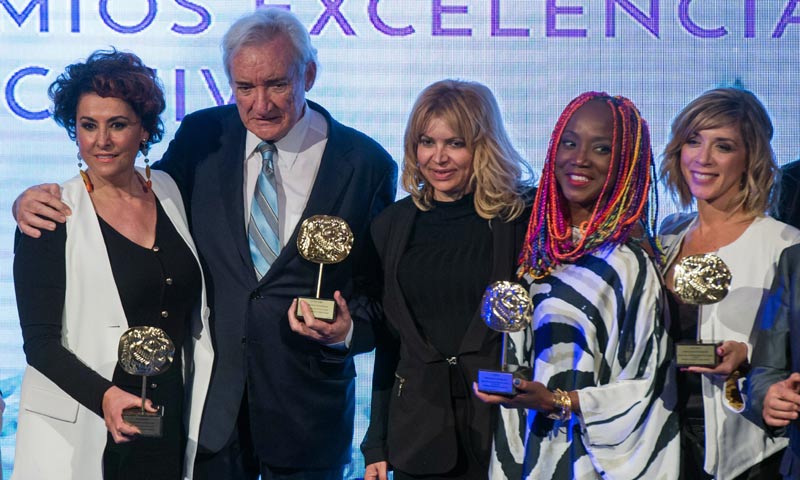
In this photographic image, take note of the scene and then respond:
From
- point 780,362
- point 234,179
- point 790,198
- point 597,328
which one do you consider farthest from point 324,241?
point 790,198

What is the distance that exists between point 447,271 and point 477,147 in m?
0.40

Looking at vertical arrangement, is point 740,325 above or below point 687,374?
above

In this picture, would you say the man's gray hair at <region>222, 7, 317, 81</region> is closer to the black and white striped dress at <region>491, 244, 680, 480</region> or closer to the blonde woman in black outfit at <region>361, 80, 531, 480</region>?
the blonde woman in black outfit at <region>361, 80, 531, 480</region>

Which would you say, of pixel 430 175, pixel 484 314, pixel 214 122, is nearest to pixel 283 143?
pixel 214 122

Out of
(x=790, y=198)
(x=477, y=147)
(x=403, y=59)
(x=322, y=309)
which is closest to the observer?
(x=322, y=309)

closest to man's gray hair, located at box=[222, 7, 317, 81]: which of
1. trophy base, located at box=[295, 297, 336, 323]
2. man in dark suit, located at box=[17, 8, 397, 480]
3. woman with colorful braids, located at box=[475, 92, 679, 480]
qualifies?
man in dark suit, located at box=[17, 8, 397, 480]

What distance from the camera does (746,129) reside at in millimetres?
3166

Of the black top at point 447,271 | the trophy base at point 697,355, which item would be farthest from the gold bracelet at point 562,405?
the black top at point 447,271

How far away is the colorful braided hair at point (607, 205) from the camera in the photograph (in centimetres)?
285

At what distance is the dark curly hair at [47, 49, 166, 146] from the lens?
10.2 feet

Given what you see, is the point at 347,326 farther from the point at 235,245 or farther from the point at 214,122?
the point at 214,122

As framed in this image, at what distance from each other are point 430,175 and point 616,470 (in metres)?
1.04

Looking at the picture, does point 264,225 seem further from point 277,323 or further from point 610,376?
point 610,376

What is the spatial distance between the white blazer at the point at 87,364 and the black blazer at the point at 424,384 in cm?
79
